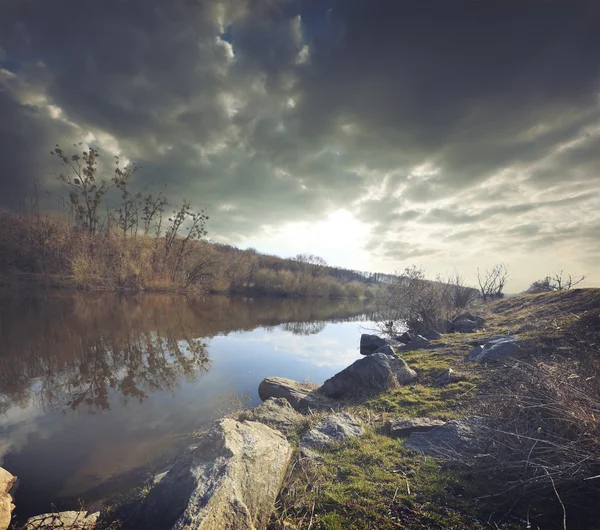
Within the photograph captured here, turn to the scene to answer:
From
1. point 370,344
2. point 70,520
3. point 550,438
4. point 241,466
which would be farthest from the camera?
point 370,344

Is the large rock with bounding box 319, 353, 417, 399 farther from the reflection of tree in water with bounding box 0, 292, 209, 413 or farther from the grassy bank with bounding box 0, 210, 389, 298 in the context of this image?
the grassy bank with bounding box 0, 210, 389, 298

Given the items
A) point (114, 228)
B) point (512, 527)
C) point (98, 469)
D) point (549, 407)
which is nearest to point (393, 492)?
point (512, 527)

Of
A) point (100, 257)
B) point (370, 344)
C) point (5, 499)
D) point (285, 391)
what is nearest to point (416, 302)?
point (370, 344)

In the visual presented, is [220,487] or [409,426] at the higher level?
[220,487]

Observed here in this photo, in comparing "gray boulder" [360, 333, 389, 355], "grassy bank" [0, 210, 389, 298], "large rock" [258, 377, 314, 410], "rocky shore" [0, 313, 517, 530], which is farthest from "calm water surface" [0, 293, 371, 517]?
"grassy bank" [0, 210, 389, 298]

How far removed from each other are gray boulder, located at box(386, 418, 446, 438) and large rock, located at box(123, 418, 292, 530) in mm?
2308

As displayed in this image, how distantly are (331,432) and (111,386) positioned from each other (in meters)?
7.58

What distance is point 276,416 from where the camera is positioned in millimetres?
6172

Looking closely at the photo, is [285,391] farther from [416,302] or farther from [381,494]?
[416,302]

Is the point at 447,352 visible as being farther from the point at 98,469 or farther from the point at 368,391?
the point at 98,469

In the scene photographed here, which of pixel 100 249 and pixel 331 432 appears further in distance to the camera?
pixel 100 249

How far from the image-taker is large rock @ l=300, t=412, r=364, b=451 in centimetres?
479

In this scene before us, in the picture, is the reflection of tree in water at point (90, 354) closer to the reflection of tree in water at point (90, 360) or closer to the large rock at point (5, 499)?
the reflection of tree in water at point (90, 360)

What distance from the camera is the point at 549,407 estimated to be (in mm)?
3727
